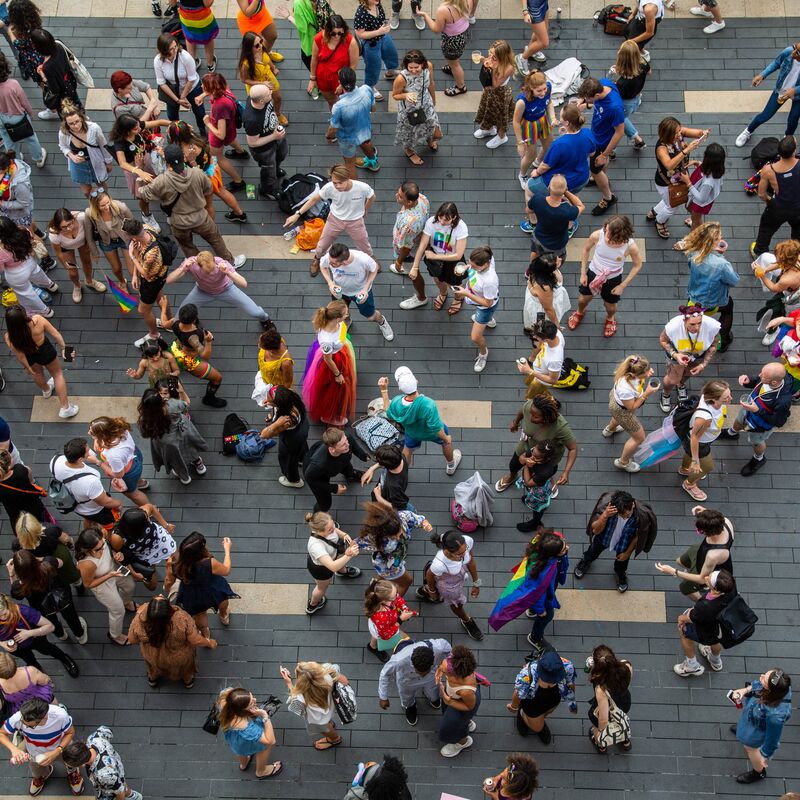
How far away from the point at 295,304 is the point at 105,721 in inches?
210

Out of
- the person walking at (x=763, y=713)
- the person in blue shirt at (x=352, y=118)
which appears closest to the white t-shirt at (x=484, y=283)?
the person in blue shirt at (x=352, y=118)

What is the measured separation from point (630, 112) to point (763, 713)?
7.99m

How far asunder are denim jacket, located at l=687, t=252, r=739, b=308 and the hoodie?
5.65 meters

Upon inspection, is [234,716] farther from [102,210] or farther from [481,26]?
[481,26]

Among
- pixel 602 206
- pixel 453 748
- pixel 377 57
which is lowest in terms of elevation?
pixel 453 748

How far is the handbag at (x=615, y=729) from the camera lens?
9.74m

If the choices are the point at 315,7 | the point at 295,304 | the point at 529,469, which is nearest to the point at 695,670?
the point at 529,469

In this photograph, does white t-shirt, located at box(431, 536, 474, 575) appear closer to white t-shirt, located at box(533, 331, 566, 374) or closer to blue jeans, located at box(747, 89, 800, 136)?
white t-shirt, located at box(533, 331, 566, 374)

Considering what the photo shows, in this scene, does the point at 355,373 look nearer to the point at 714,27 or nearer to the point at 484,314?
the point at 484,314

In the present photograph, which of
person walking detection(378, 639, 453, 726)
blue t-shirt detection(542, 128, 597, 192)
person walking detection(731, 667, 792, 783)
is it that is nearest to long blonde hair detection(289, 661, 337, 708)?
person walking detection(378, 639, 453, 726)

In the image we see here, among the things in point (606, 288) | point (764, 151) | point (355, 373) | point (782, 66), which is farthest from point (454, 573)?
point (782, 66)

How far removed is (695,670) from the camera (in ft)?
34.6

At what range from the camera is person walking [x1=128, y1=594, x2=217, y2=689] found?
381 inches

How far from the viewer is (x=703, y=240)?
456 inches
